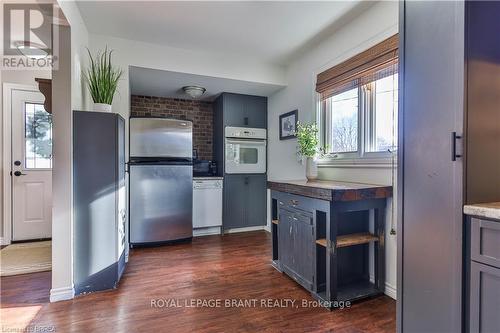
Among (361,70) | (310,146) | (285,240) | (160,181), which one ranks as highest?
(361,70)

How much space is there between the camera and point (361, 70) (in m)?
2.34

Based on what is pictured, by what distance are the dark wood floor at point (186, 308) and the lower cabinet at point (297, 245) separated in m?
0.12

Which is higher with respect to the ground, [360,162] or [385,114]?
[385,114]

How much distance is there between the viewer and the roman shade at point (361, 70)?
2062 mm

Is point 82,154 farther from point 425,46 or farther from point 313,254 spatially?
point 425,46

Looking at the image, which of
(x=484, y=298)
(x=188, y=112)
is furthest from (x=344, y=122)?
(x=188, y=112)

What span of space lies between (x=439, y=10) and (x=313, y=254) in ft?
5.70

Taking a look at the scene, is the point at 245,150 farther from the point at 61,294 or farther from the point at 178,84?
the point at 61,294

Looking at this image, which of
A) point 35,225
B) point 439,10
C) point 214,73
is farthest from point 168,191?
point 439,10

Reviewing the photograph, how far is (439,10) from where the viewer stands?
1.12 m

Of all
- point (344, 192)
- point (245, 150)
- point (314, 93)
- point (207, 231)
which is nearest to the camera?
point (344, 192)

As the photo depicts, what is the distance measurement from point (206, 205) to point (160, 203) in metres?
0.75

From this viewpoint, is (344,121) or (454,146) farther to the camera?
(344,121)

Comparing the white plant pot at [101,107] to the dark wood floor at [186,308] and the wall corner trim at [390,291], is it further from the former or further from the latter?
the wall corner trim at [390,291]
